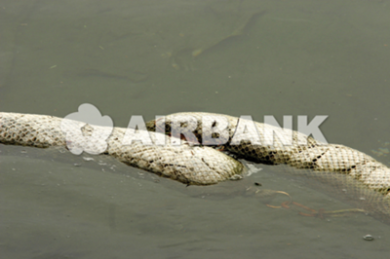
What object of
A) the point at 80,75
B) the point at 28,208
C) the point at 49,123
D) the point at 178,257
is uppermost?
the point at 80,75

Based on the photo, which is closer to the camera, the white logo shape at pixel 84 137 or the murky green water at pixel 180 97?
the murky green water at pixel 180 97

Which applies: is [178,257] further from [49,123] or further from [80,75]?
[80,75]

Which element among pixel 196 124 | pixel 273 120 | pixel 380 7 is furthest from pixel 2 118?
pixel 380 7

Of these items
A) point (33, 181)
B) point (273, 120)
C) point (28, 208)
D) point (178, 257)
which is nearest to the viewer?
point (178, 257)

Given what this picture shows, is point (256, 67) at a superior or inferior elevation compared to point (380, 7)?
inferior

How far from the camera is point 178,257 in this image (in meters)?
2.79

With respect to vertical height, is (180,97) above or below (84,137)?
above

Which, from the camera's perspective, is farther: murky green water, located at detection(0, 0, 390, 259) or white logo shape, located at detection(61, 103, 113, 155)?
white logo shape, located at detection(61, 103, 113, 155)

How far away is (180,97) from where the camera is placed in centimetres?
438

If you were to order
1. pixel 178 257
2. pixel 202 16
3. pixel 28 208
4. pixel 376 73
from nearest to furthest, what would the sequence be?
pixel 178 257, pixel 28 208, pixel 376 73, pixel 202 16

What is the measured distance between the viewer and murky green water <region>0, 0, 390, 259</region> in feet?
9.64

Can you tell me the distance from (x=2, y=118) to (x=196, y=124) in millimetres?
1832

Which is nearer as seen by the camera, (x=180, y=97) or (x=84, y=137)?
(x=84, y=137)

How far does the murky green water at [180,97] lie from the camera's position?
2938 millimetres
